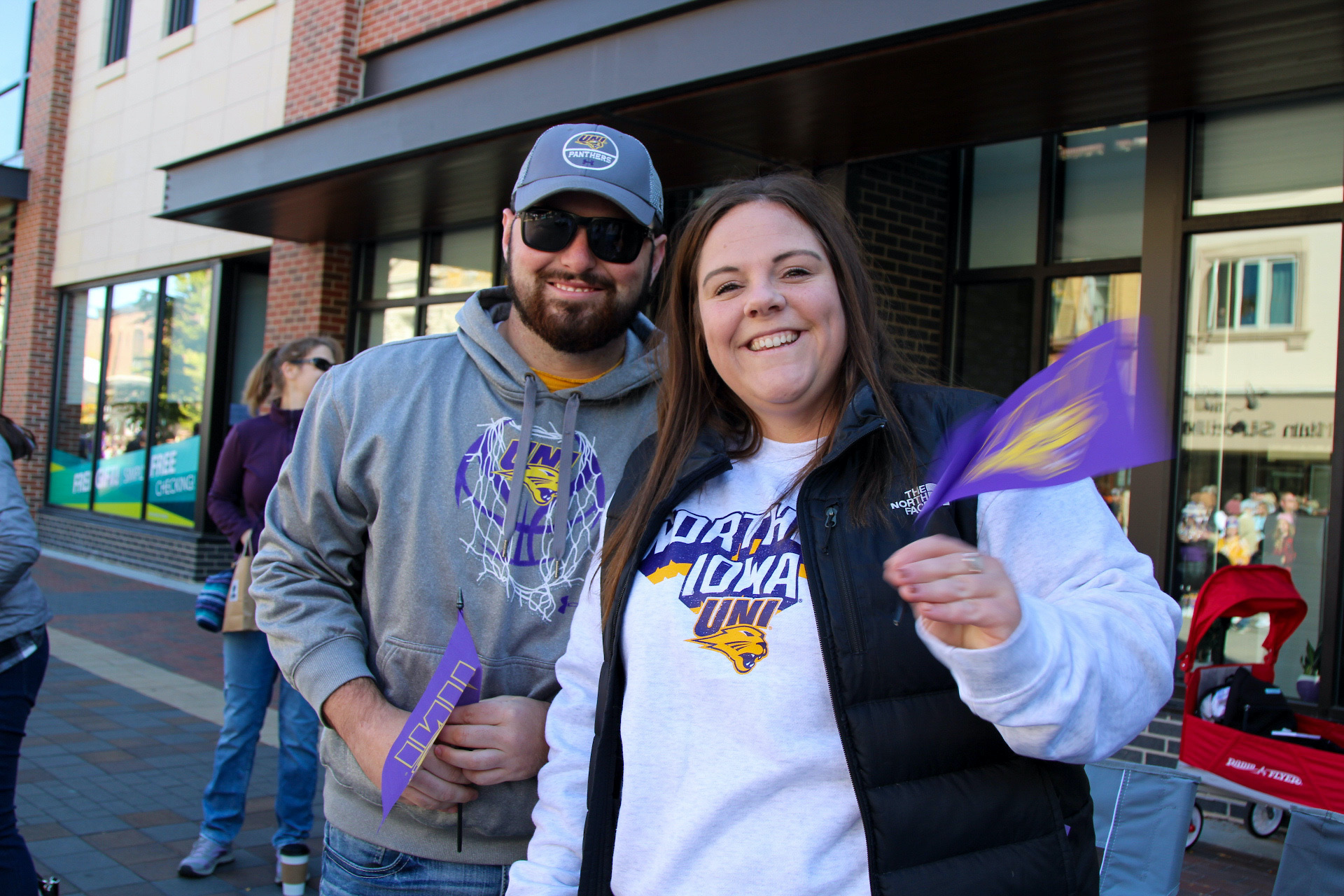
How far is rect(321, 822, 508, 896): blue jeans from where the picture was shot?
6.50ft

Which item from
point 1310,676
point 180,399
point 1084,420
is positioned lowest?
point 1310,676

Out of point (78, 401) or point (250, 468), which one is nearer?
point (250, 468)

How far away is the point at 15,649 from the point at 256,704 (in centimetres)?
137

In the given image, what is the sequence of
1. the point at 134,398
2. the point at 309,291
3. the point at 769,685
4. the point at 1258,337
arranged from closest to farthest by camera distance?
the point at 769,685
the point at 1258,337
the point at 309,291
the point at 134,398

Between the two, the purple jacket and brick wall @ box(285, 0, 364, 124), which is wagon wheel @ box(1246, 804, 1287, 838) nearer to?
the purple jacket

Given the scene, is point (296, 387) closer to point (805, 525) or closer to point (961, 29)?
point (961, 29)

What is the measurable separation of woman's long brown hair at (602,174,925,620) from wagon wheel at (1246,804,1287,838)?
4.46 meters

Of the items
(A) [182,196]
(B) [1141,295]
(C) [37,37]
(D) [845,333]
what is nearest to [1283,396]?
(B) [1141,295]

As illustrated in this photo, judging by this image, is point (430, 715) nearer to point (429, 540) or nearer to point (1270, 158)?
point (429, 540)

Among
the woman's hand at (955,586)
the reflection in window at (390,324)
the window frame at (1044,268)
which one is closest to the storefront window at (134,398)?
the reflection in window at (390,324)

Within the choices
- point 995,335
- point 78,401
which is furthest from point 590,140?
point 78,401

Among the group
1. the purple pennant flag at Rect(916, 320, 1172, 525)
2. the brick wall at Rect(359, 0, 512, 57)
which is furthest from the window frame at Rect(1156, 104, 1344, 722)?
the brick wall at Rect(359, 0, 512, 57)

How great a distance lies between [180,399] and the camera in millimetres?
12578

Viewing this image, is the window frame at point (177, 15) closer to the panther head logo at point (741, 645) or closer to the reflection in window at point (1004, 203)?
the reflection in window at point (1004, 203)
